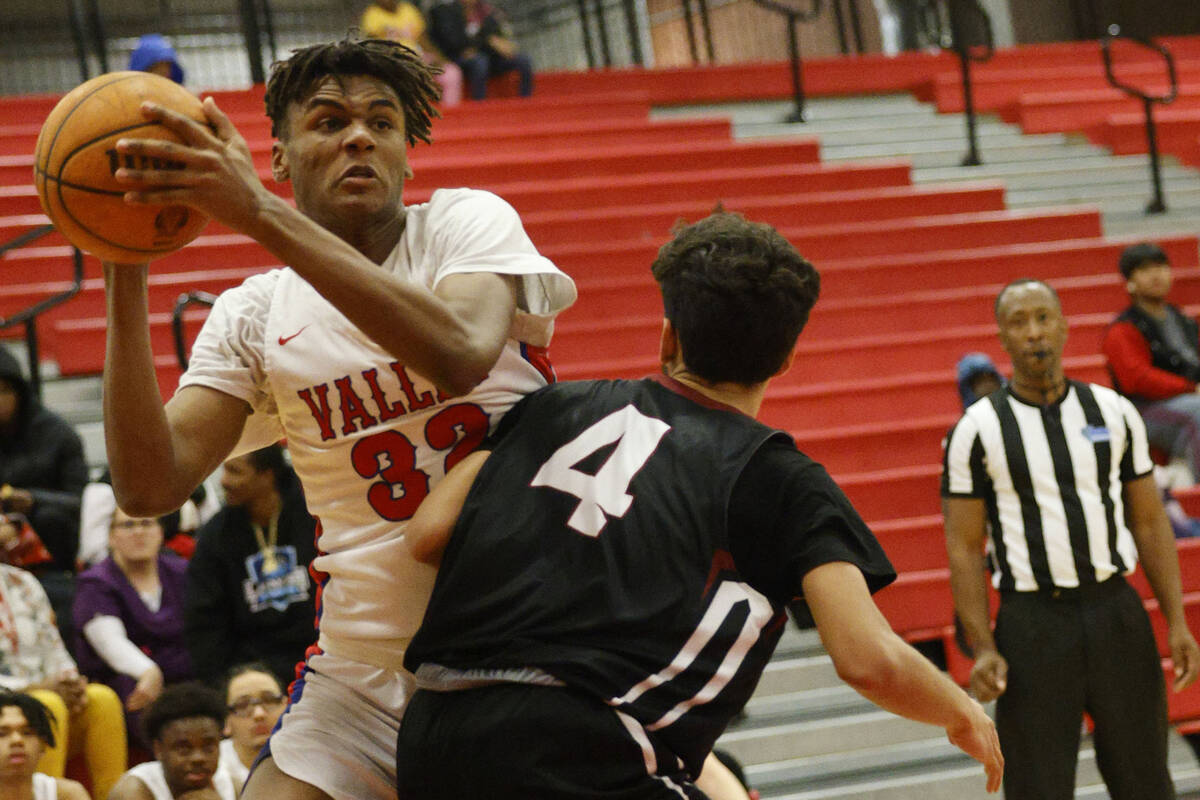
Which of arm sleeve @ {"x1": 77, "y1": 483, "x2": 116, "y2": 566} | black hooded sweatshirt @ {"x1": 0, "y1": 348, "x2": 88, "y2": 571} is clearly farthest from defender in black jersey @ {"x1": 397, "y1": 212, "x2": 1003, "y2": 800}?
black hooded sweatshirt @ {"x1": 0, "y1": 348, "x2": 88, "y2": 571}

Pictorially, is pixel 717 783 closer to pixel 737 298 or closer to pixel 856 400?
pixel 737 298

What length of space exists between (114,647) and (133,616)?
0.46ft

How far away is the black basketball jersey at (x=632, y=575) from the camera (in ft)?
6.15

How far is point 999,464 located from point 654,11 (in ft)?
40.1

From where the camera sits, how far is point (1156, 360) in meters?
6.45

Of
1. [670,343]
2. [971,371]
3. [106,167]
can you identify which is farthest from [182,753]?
[971,371]

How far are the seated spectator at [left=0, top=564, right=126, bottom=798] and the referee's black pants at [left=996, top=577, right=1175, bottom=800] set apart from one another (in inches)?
112

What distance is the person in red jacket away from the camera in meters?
6.33

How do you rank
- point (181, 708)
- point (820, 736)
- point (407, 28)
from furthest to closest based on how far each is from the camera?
1. point (407, 28)
2. point (820, 736)
3. point (181, 708)

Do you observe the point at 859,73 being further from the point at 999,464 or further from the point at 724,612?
the point at 724,612

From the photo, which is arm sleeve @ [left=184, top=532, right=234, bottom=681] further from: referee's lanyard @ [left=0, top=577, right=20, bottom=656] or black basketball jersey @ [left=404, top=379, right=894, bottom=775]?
black basketball jersey @ [left=404, top=379, right=894, bottom=775]

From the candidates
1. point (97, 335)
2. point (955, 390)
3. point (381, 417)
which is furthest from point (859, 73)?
point (381, 417)

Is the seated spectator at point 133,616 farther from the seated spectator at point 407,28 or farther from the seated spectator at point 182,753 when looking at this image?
the seated spectator at point 407,28

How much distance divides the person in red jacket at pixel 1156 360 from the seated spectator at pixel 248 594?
147 inches
